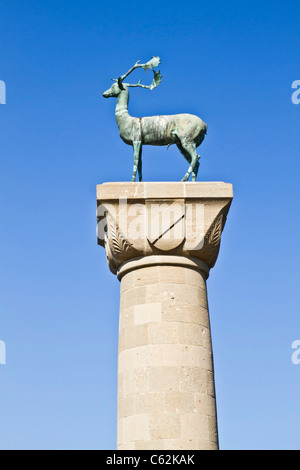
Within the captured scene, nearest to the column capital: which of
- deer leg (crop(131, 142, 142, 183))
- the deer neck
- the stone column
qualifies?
the stone column

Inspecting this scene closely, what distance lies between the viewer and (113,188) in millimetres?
13055

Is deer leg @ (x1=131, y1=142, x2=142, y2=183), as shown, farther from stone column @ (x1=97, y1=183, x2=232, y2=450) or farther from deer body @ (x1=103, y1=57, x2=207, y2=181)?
stone column @ (x1=97, y1=183, x2=232, y2=450)

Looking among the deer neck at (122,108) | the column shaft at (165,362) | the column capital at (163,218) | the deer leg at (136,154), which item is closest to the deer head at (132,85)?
the deer neck at (122,108)

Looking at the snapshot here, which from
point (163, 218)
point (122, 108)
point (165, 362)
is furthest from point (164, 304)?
point (122, 108)

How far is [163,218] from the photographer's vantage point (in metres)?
12.9

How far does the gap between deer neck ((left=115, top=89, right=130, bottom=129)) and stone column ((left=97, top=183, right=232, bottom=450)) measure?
221 cm

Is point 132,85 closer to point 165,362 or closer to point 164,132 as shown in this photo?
point 164,132

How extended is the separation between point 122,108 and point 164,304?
494cm

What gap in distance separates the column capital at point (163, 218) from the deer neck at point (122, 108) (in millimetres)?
2191

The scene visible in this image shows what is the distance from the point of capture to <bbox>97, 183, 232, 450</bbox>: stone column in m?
11.6

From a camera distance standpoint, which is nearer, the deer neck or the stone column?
the stone column
